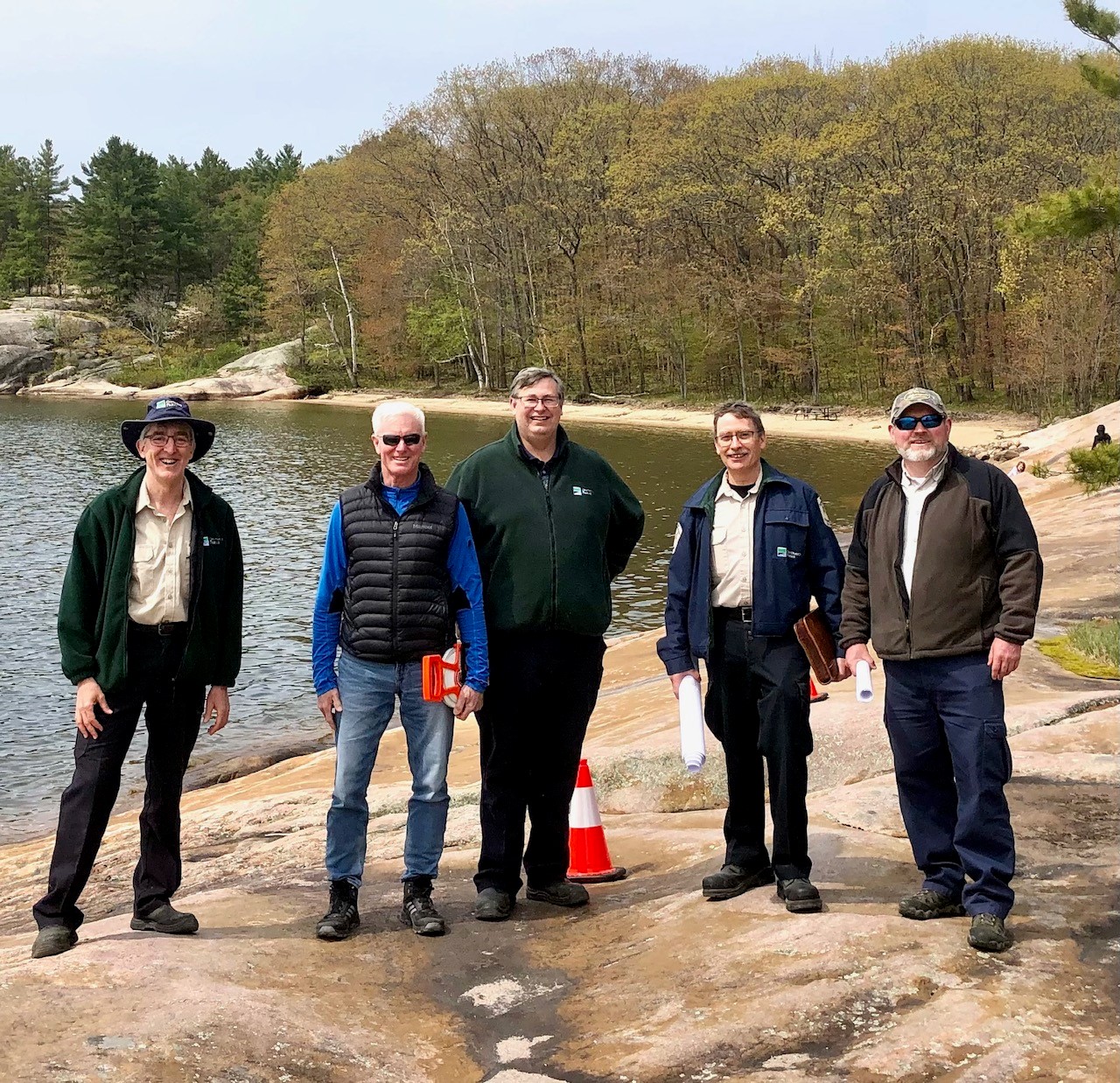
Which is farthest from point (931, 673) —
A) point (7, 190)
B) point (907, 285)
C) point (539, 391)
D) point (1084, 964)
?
point (7, 190)

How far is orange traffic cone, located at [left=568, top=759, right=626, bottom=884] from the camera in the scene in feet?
18.6

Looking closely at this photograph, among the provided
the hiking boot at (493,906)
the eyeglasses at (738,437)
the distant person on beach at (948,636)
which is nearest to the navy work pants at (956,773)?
the distant person on beach at (948,636)

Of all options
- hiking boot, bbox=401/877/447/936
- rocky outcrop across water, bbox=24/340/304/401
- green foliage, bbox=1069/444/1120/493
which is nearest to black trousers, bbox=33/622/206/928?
hiking boot, bbox=401/877/447/936

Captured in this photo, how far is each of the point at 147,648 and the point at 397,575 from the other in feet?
3.37

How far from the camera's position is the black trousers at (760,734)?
16.0 ft

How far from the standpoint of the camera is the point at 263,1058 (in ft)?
11.7

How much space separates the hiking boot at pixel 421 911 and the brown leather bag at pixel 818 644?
5.97 feet

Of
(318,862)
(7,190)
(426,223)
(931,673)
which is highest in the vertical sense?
(7,190)

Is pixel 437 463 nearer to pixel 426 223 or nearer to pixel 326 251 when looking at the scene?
pixel 426 223

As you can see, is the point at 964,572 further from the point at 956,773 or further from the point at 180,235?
the point at 180,235

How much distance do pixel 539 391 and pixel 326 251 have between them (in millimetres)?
71573

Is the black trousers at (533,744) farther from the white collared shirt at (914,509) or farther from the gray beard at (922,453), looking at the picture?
the gray beard at (922,453)

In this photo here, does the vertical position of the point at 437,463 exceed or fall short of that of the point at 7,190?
it falls short

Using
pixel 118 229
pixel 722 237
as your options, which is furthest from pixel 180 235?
pixel 722 237
